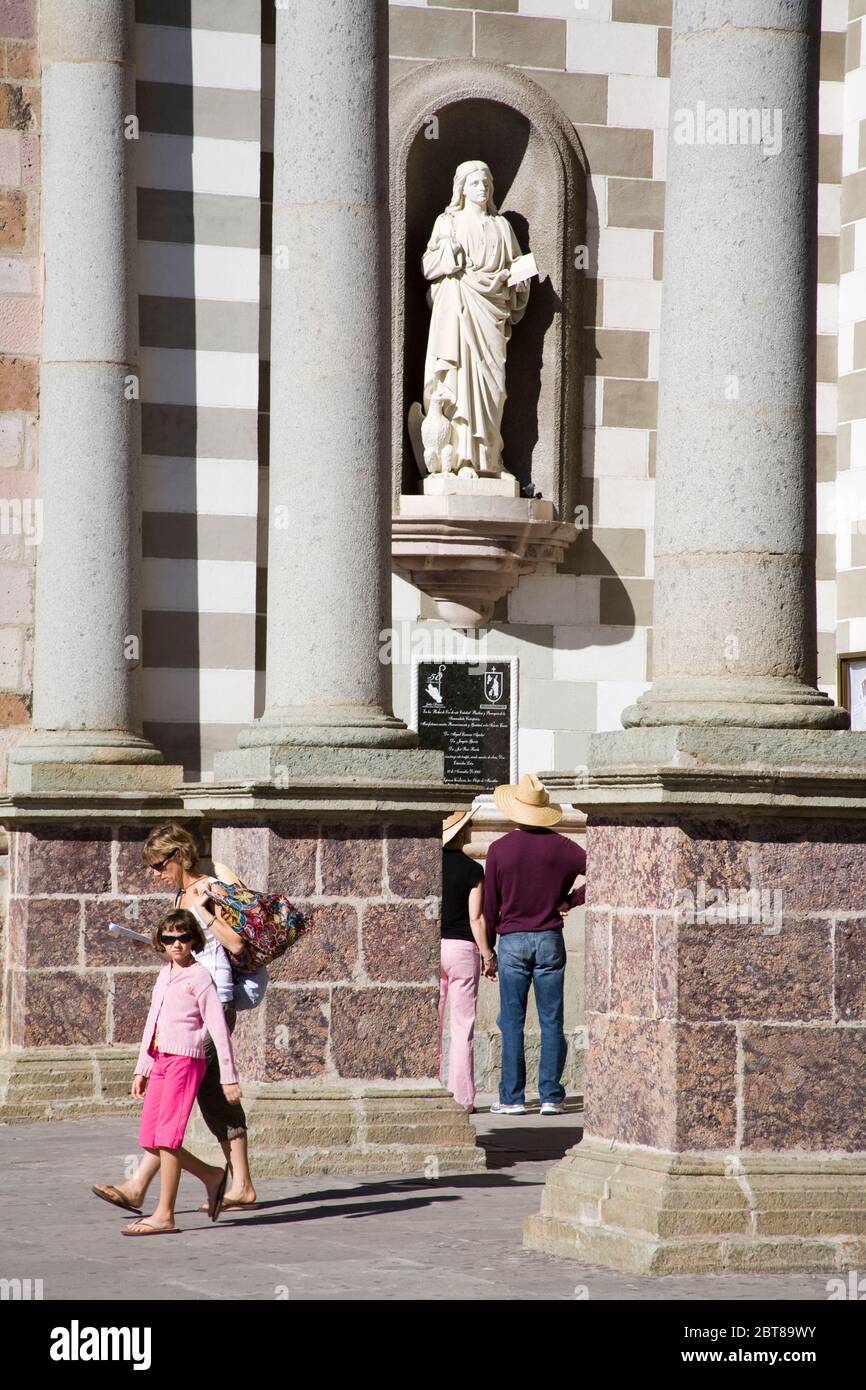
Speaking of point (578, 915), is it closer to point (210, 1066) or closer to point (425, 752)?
point (425, 752)

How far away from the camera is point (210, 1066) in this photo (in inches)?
373

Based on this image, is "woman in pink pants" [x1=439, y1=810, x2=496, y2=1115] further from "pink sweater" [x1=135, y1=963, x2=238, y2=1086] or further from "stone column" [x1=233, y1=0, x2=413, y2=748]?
"pink sweater" [x1=135, y1=963, x2=238, y2=1086]

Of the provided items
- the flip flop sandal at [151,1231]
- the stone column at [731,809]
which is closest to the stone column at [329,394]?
the stone column at [731,809]

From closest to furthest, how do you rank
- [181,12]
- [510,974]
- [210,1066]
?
[210,1066]
[510,974]
[181,12]

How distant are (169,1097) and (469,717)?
639 cm

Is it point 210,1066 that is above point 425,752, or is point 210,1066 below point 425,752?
below

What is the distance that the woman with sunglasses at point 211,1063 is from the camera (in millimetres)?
9461

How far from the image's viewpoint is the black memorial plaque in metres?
15.2

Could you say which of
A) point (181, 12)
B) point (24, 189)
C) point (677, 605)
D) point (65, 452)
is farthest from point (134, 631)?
point (677, 605)

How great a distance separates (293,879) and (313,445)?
6.73 feet

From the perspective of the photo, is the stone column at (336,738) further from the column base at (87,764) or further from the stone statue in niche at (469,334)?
the stone statue in niche at (469,334)

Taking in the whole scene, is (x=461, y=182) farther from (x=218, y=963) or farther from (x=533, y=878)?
(x=218, y=963)

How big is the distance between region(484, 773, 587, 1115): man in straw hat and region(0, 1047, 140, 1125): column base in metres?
2.21

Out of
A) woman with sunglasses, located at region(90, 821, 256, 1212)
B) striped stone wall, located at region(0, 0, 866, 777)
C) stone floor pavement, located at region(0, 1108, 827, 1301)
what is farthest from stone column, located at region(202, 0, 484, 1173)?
striped stone wall, located at region(0, 0, 866, 777)
